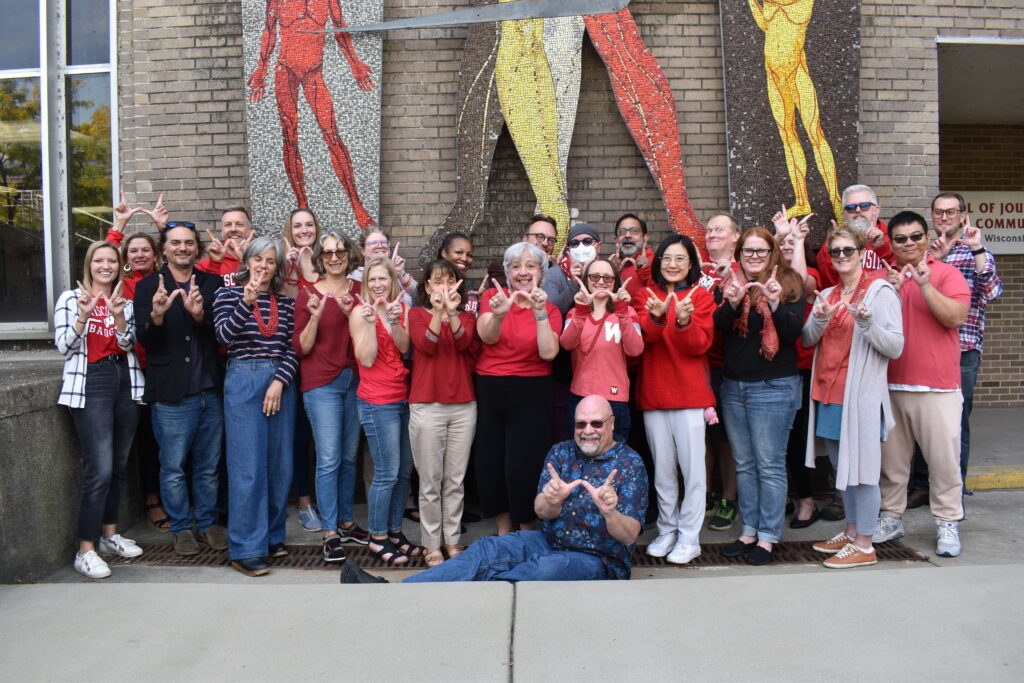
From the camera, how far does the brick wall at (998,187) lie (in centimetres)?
825

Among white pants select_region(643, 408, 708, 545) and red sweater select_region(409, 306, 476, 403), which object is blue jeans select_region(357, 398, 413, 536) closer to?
red sweater select_region(409, 306, 476, 403)

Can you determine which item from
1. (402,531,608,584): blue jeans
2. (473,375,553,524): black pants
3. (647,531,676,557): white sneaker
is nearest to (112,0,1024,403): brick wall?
(473,375,553,524): black pants

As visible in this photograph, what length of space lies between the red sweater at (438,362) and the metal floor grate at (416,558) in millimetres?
985

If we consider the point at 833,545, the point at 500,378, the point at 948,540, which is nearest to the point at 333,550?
the point at 500,378

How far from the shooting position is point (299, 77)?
554 cm

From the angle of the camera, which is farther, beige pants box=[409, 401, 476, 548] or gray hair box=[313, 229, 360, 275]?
gray hair box=[313, 229, 360, 275]

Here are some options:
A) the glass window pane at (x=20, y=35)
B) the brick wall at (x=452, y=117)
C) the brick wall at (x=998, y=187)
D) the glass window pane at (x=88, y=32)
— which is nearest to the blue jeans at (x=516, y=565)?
the brick wall at (x=452, y=117)

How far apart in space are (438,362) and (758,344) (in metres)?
1.78

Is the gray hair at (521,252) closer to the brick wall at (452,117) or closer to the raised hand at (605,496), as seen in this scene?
the raised hand at (605,496)

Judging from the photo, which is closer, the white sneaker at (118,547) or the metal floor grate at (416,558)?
the metal floor grate at (416,558)

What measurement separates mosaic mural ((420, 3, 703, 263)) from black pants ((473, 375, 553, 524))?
1689mm

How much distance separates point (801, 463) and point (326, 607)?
10.1 feet

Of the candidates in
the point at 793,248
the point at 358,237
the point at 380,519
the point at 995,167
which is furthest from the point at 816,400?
the point at 995,167

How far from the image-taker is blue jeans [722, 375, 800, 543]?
Result: 408cm
